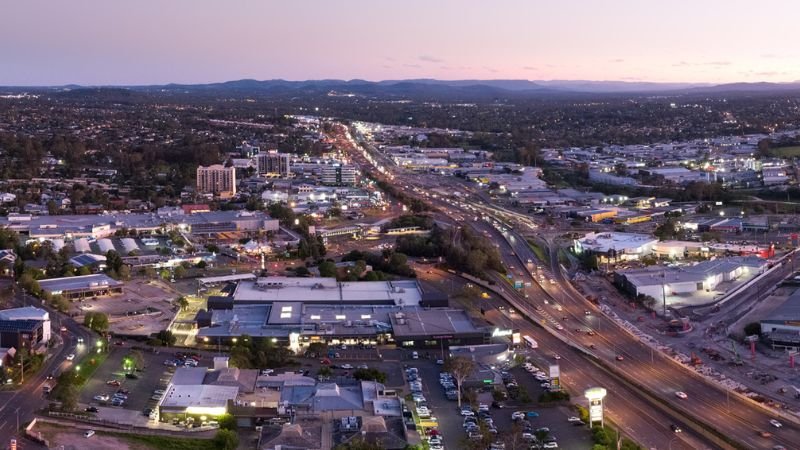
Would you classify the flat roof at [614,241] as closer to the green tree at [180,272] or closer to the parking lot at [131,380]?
the green tree at [180,272]

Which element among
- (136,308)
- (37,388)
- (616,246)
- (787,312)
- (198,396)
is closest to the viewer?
(198,396)

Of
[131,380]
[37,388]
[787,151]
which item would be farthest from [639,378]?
[787,151]

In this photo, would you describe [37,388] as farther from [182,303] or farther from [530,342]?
[530,342]

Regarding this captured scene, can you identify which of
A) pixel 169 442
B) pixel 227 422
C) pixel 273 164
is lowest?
pixel 169 442

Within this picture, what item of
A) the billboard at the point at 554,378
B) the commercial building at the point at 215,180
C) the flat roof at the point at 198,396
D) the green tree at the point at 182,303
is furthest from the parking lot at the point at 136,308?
the commercial building at the point at 215,180

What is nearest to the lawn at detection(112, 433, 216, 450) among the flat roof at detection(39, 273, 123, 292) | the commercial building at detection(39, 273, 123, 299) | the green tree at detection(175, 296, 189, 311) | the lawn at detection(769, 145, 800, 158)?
the green tree at detection(175, 296, 189, 311)

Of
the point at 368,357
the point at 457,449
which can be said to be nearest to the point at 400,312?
the point at 368,357

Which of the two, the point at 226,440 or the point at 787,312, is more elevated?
the point at 787,312
